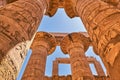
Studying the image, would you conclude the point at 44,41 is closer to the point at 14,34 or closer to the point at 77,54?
the point at 77,54

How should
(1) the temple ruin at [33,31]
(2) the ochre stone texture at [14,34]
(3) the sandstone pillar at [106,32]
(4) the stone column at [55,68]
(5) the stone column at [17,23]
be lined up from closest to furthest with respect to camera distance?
(3) the sandstone pillar at [106,32], (1) the temple ruin at [33,31], (2) the ochre stone texture at [14,34], (5) the stone column at [17,23], (4) the stone column at [55,68]

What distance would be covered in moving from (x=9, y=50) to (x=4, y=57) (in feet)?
0.70

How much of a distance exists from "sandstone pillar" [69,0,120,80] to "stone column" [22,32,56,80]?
4061 mm

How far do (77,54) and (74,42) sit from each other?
1.45 meters

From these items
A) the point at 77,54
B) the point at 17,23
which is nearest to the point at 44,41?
the point at 77,54

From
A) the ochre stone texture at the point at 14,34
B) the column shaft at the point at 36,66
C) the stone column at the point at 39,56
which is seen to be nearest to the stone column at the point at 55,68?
the stone column at the point at 39,56

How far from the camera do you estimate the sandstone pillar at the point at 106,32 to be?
11.5ft

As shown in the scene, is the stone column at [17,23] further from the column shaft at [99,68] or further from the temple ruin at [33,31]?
the column shaft at [99,68]

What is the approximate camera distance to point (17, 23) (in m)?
4.62

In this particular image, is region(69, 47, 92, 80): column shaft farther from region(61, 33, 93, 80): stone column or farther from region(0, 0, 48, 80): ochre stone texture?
region(0, 0, 48, 80): ochre stone texture

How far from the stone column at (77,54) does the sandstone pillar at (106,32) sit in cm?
379

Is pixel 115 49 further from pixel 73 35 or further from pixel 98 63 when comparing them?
pixel 98 63

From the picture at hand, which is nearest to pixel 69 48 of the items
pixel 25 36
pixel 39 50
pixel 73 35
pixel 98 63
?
pixel 73 35

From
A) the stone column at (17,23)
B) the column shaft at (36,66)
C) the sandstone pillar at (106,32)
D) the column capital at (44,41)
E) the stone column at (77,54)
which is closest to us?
the sandstone pillar at (106,32)
